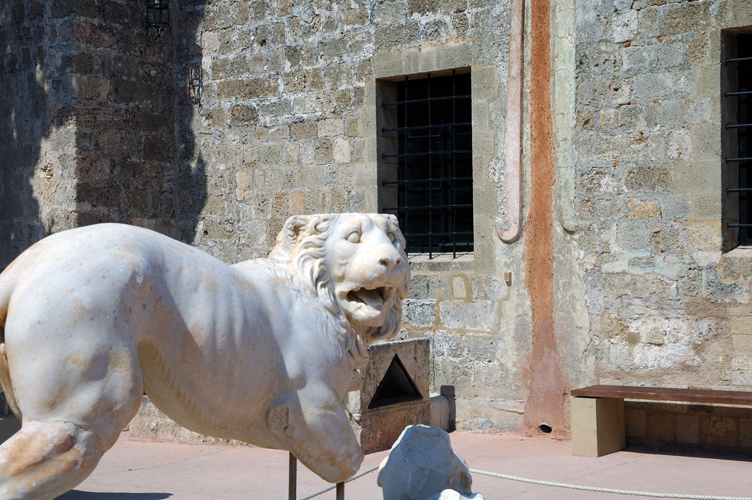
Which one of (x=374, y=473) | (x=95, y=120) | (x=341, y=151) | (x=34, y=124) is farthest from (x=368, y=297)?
(x=34, y=124)

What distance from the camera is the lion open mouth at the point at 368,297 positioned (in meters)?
3.29

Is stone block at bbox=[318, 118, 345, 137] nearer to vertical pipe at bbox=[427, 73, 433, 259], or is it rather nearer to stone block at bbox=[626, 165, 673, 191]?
vertical pipe at bbox=[427, 73, 433, 259]

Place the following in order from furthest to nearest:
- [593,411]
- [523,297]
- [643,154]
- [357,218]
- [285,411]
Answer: [523,297] → [643,154] → [593,411] → [357,218] → [285,411]

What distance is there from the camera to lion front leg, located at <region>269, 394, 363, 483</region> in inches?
120

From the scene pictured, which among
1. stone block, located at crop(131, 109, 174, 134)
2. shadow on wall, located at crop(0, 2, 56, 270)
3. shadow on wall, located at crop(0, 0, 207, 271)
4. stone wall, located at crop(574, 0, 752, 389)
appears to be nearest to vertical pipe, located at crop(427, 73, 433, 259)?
stone wall, located at crop(574, 0, 752, 389)

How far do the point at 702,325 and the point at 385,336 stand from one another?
13.2 ft

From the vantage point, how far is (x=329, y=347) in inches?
124

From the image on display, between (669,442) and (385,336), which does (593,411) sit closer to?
(669,442)

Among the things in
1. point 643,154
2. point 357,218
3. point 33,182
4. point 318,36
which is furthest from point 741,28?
point 33,182

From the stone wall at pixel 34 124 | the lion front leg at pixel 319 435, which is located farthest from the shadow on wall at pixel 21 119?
the lion front leg at pixel 319 435

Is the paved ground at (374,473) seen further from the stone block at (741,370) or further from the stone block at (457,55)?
the stone block at (457,55)

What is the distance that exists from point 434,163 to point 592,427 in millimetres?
2843

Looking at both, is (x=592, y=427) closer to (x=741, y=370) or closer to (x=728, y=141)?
(x=741, y=370)

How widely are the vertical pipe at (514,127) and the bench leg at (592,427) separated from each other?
5.00ft
